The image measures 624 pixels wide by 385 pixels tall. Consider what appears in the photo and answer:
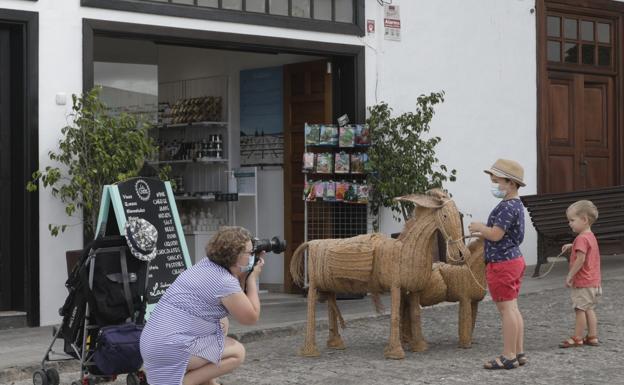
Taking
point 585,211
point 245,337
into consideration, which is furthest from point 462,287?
point 245,337

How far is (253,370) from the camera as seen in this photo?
8.35 m

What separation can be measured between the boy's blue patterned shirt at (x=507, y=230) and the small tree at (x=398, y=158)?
413 cm

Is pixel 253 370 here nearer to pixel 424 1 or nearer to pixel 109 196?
pixel 109 196

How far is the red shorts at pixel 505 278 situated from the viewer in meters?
8.04

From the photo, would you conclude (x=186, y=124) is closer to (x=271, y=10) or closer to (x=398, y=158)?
(x=271, y=10)

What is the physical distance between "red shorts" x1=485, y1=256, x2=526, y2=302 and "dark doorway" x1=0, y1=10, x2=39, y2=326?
4493 mm

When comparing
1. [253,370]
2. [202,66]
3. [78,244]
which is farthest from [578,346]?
[202,66]

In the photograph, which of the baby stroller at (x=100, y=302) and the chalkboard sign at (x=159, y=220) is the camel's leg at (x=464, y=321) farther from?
the baby stroller at (x=100, y=302)

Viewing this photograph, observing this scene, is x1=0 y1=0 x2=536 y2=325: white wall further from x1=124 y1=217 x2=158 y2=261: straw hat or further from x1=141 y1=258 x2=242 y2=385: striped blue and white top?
x1=141 y1=258 x2=242 y2=385: striped blue and white top

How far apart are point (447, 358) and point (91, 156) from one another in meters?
3.85

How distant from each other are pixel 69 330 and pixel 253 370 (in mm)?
1580

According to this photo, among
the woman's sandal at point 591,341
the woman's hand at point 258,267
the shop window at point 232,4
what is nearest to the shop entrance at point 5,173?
the shop window at point 232,4

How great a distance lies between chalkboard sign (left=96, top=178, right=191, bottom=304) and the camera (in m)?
9.53

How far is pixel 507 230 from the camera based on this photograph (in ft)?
26.6
